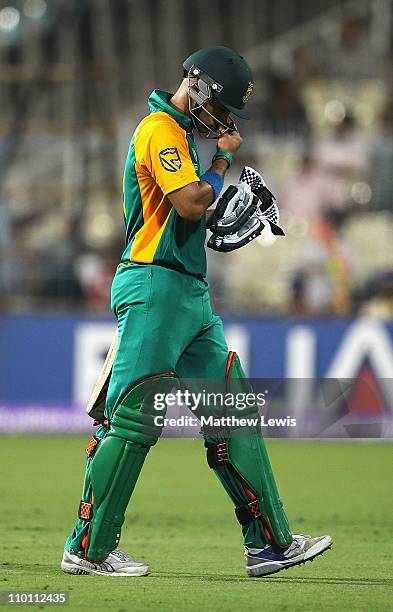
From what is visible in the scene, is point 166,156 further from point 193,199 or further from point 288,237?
point 288,237

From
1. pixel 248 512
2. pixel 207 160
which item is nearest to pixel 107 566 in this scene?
pixel 248 512

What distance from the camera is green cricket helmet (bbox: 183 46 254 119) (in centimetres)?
515

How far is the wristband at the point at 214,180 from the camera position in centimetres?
507

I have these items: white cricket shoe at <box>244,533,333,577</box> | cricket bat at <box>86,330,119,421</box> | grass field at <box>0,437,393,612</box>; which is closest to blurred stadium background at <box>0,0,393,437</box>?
grass field at <box>0,437,393,612</box>

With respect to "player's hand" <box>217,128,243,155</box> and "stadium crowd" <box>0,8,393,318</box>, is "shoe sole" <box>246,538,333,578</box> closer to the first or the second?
"player's hand" <box>217,128,243,155</box>

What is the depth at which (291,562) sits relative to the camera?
17.2ft

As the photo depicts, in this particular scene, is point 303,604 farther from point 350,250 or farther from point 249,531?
point 350,250

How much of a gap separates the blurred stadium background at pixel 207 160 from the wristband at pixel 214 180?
7.49 metres

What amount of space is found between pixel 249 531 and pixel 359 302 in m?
7.89

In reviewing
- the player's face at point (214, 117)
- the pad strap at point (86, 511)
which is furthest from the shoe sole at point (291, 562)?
the player's face at point (214, 117)

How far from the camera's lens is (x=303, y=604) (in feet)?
15.1

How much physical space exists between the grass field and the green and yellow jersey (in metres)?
1.32

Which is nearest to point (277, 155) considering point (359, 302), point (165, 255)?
point (359, 302)

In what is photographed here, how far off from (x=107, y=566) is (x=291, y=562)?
76 centimetres
